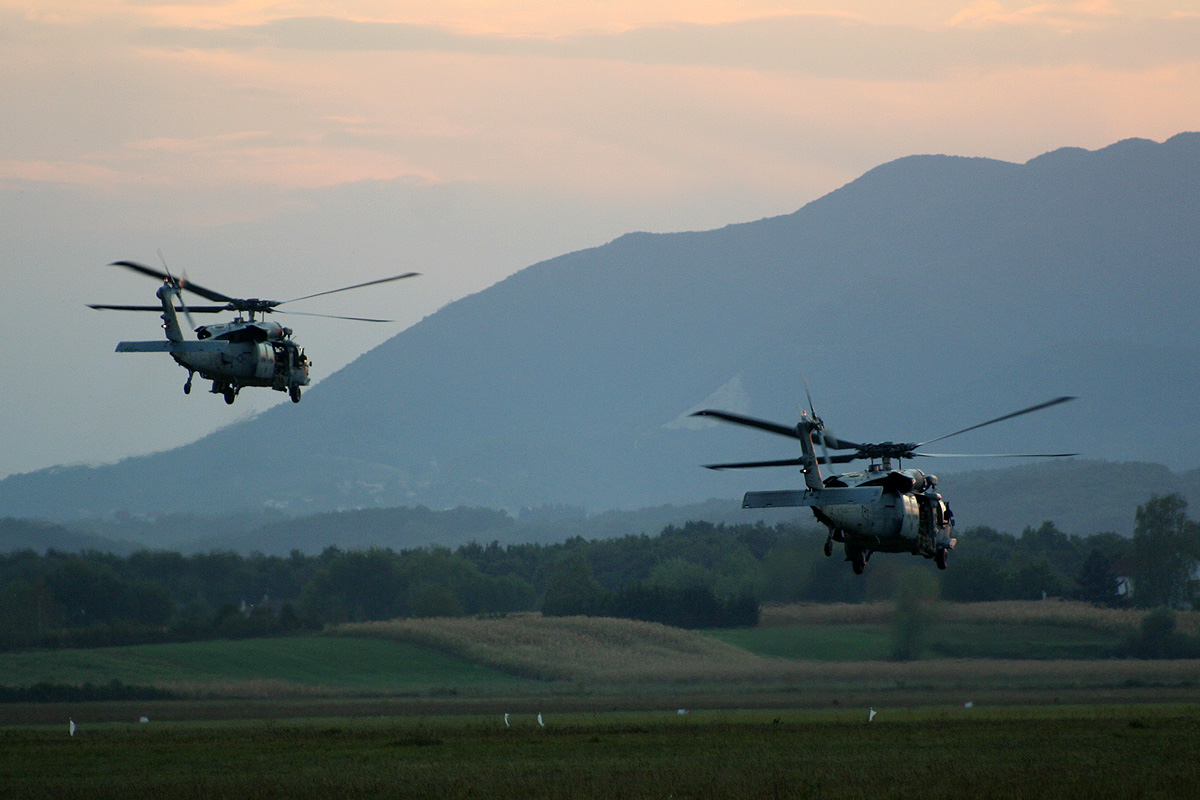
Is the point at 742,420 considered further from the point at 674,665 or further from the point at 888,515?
the point at 674,665

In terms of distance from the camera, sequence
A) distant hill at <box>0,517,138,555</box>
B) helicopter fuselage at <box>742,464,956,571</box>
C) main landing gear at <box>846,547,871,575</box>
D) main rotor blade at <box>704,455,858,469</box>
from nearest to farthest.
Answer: main rotor blade at <box>704,455,858,469</box>
helicopter fuselage at <box>742,464,956,571</box>
main landing gear at <box>846,547,871,575</box>
distant hill at <box>0,517,138,555</box>

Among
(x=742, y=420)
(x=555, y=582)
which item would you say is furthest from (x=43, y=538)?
(x=742, y=420)

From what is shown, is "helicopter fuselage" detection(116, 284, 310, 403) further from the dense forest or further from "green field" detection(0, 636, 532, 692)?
the dense forest

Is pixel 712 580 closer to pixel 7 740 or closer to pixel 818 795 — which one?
pixel 7 740

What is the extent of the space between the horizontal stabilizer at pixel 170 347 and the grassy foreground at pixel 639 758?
1248cm

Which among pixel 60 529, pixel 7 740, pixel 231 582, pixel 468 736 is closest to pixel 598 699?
pixel 468 736

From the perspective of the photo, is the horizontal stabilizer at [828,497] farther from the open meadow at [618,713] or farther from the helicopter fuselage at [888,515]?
the open meadow at [618,713]

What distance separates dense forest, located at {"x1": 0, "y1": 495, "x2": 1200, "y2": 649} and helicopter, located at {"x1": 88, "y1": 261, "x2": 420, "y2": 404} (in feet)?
176

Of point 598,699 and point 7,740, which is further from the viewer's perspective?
point 598,699

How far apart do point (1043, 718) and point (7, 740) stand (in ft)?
143

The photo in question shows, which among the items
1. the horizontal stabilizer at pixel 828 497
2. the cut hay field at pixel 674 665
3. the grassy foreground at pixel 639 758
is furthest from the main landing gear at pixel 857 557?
the cut hay field at pixel 674 665

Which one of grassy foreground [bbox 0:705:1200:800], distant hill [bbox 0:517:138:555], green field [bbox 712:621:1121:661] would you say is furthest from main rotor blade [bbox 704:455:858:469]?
distant hill [bbox 0:517:138:555]

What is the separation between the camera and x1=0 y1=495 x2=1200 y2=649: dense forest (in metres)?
96.0

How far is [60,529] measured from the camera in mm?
181375
